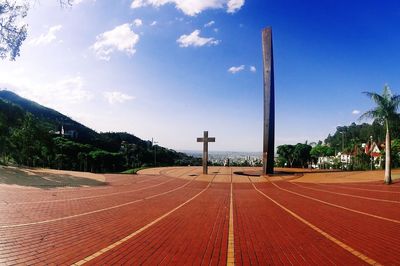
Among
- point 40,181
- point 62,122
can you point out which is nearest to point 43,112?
point 62,122

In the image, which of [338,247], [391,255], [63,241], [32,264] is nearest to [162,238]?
[63,241]

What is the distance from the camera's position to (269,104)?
27625mm

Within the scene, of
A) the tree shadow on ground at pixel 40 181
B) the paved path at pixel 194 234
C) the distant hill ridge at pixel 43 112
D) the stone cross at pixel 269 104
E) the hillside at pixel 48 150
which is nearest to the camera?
the paved path at pixel 194 234

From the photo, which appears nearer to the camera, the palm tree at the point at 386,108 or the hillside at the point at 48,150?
the palm tree at the point at 386,108

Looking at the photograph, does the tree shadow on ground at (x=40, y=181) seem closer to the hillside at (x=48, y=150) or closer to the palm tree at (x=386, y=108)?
the hillside at (x=48, y=150)

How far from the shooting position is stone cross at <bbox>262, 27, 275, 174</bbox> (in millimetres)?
27656

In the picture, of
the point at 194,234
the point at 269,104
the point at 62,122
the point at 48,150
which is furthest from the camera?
the point at 62,122

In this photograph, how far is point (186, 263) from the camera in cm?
486

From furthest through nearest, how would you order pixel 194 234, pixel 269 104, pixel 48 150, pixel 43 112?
1. pixel 43 112
2. pixel 48 150
3. pixel 269 104
4. pixel 194 234

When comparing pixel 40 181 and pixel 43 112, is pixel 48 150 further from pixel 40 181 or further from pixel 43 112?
pixel 43 112

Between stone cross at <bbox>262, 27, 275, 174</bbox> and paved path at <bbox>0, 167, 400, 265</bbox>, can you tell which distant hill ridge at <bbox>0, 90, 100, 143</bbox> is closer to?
stone cross at <bbox>262, 27, 275, 174</bbox>

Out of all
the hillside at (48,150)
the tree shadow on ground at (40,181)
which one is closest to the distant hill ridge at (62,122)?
the hillside at (48,150)

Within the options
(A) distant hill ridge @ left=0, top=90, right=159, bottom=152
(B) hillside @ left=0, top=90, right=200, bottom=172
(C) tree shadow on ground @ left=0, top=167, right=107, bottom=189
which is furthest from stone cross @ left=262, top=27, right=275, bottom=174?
(A) distant hill ridge @ left=0, top=90, right=159, bottom=152

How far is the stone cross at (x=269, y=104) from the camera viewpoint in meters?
27.7
